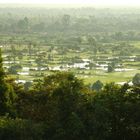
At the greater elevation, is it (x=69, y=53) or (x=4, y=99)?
(x=4, y=99)

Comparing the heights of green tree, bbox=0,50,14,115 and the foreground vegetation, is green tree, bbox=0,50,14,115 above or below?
above

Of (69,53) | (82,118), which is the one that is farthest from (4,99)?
(69,53)

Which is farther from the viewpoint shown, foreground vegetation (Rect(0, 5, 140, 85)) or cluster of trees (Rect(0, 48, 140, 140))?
foreground vegetation (Rect(0, 5, 140, 85))

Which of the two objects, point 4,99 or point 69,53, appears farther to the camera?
point 69,53

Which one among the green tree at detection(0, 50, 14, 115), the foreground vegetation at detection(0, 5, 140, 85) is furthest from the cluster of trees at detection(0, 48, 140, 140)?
the foreground vegetation at detection(0, 5, 140, 85)

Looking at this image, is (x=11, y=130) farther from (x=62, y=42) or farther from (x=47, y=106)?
(x=62, y=42)

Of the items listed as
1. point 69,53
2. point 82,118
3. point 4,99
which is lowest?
point 69,53

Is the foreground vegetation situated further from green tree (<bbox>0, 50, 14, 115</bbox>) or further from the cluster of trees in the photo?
the cluster of trees

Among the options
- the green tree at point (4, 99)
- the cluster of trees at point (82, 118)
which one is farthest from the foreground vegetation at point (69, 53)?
the cluster of trees at point (82, 118)

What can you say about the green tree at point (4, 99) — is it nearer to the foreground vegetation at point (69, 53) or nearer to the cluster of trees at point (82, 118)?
the cluster of trees at point (82, 118)

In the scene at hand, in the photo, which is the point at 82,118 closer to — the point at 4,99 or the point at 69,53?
the point at 4,99

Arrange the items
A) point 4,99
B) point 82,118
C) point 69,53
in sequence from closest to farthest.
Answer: point 82,118 < point 4,99 < point 69,53

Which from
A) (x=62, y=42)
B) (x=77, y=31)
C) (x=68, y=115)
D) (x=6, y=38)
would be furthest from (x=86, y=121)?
(x=77, y=31)
